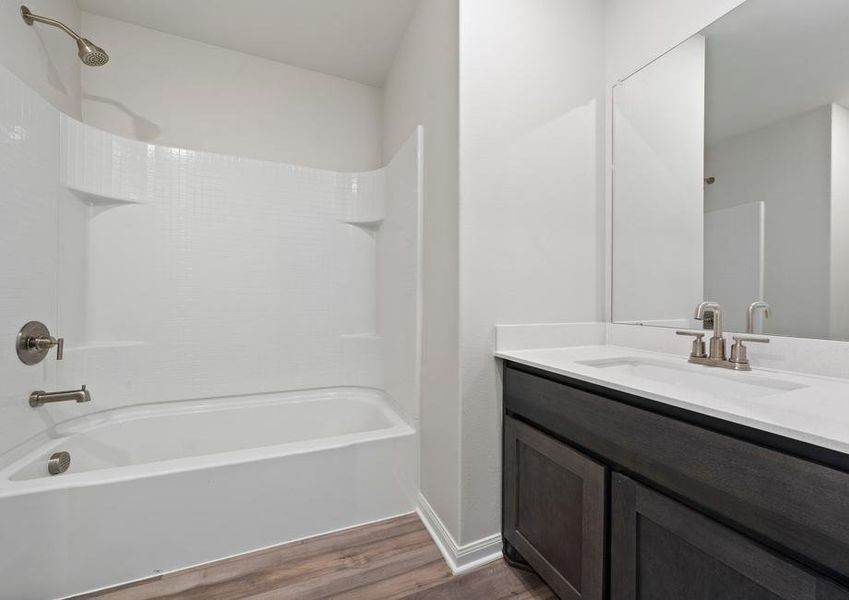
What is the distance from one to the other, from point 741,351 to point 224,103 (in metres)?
2.82

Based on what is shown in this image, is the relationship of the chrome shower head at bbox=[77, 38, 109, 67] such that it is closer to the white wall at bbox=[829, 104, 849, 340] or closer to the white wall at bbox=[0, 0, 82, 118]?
the white wall at bbox=[0, 0, 82, 118]

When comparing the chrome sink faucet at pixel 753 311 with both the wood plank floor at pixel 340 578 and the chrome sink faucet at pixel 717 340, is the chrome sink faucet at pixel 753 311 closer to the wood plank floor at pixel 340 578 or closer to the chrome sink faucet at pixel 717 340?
the chrome sink faucet at pixel 717 340

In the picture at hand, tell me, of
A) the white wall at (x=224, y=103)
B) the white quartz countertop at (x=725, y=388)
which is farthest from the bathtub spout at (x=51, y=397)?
the white quartz countertop at (x=725, y=388)

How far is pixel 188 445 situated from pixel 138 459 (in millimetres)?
213

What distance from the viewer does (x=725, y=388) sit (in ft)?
3.24

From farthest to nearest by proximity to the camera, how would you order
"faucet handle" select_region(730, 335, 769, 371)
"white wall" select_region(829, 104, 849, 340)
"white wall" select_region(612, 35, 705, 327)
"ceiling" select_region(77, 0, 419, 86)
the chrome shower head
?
1. "ceiling" select_region(77, 0, 419, 86)
2. the chrome shower head
3. "white wall" select_region(612, 35, 705, 327)
4. "faucet handle" select_region(730, 335, 769, 371)
5. "white wall" select_region(829, 104, 849, 340)

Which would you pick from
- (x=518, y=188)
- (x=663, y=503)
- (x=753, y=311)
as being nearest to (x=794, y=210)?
(x=753, y=311)

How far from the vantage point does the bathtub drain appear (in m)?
1.37

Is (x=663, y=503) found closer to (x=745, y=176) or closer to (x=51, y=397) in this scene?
(x=745, y=176)

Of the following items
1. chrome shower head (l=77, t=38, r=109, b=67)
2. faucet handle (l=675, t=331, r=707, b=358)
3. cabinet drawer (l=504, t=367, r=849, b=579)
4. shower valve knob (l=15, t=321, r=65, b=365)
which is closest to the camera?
cabinet drawer (l=504, t=367, r=849, b=579)

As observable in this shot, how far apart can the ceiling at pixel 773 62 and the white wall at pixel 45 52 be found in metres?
2.60

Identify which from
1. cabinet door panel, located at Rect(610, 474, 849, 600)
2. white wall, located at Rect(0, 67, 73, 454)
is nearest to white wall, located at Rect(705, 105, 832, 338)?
cabinet door panel, located at Rect(610, 474, 849, 600)

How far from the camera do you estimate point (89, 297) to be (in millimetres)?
1767

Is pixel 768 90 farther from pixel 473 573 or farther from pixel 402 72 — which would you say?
pixel 473 573
